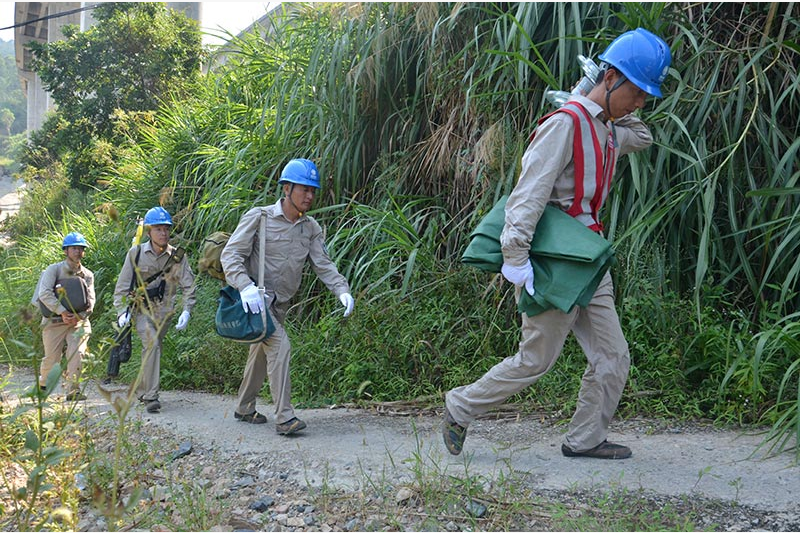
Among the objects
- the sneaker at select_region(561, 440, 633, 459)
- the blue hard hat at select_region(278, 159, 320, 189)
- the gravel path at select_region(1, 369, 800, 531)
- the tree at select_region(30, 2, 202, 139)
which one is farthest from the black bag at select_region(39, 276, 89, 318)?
the tree at select_region(30, 2, 202, 139)

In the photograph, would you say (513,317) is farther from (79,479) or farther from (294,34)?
(294,34)

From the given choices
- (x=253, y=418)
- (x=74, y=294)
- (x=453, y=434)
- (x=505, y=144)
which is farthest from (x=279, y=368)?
(x=74, y=294)

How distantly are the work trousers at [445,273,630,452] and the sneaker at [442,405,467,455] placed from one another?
3cm

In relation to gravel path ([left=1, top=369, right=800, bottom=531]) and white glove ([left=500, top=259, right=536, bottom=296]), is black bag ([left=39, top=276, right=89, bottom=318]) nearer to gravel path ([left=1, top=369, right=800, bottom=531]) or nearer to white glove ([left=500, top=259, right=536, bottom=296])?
gravel path ([left=1, top=369, right=800, bottom=531])

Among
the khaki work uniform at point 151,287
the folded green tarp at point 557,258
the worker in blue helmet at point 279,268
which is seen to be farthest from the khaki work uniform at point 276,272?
the folded green tarp at point 557,258

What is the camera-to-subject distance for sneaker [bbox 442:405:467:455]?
404 centimetres

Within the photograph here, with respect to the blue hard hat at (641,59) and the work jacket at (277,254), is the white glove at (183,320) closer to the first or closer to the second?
the work jacket at (277,254)

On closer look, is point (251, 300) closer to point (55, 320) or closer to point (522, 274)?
point (522, 274)

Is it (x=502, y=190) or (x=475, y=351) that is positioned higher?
(x=502, y=190)

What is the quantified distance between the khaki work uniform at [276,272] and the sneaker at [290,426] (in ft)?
0.09

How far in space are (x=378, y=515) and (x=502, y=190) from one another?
→ 9.79 ft

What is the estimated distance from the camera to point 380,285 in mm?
6273

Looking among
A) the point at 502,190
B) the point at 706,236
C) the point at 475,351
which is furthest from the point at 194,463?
the point at 706,236

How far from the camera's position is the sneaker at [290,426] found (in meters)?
4.97
